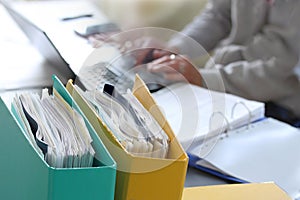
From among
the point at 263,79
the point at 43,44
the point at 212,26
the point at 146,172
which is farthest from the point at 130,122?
the point at 212,26

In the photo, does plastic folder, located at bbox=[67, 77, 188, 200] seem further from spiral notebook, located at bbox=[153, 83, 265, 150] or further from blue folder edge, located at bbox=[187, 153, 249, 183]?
blue folder edge, located at bbox=[187, 153, 249, 183]

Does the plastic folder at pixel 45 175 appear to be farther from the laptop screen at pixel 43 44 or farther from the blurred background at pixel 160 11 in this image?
the blurred background at pixel 160 11

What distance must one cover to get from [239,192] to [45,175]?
1.21ft

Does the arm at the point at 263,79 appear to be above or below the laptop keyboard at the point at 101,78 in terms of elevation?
below

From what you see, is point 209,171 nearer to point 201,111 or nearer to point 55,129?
point 201,111

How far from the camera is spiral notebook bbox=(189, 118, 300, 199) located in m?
1.10

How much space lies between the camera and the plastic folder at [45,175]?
709 millimetres

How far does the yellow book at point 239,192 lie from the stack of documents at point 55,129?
237 millimetres

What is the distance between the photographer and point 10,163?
2.62ft

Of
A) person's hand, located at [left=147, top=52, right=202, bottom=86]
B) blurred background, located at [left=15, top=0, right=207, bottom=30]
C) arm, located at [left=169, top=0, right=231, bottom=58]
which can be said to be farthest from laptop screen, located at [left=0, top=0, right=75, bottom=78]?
blurred background, located at [left=15, top=0, right=207, bottom=30]

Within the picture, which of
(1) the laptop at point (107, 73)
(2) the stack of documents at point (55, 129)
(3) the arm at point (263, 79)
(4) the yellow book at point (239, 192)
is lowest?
(4) the yellow book at point (239, 192)

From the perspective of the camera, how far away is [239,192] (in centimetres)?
96

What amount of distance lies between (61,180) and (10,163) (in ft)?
0.40

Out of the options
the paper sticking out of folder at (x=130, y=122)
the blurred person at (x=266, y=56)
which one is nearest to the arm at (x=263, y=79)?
the blurred person at (x=266, y=56)
